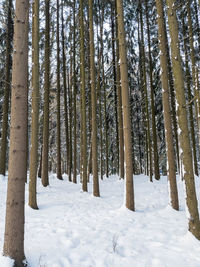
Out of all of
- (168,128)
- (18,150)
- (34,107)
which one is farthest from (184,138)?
(34,107)

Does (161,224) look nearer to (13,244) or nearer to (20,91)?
(13,244)

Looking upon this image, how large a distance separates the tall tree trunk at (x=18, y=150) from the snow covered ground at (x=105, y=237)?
27cm

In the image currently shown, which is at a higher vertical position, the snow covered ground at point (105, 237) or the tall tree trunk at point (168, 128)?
the tall tree trunk at point (168, 128)

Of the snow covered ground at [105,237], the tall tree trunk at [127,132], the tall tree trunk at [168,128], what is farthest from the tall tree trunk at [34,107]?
the tall tree trunk at [168,128]

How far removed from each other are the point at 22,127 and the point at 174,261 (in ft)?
10.8

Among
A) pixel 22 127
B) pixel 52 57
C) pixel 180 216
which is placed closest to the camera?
pixel 22 127

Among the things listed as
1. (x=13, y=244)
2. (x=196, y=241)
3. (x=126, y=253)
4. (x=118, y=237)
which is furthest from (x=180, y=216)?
(x=13, y=244)

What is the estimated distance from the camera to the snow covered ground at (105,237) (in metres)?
3.62

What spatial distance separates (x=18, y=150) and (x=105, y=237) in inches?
103

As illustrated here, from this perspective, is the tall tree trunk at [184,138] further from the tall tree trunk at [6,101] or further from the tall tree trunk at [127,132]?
the tall tree trunk at [6,101]

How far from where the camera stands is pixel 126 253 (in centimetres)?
395

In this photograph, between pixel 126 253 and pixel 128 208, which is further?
pixel 128 208

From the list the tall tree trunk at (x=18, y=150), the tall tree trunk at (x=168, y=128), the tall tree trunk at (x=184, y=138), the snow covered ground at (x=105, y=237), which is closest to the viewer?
the tall tree trunk at (x=18, y=150)

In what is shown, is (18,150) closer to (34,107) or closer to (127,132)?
(34,107)
